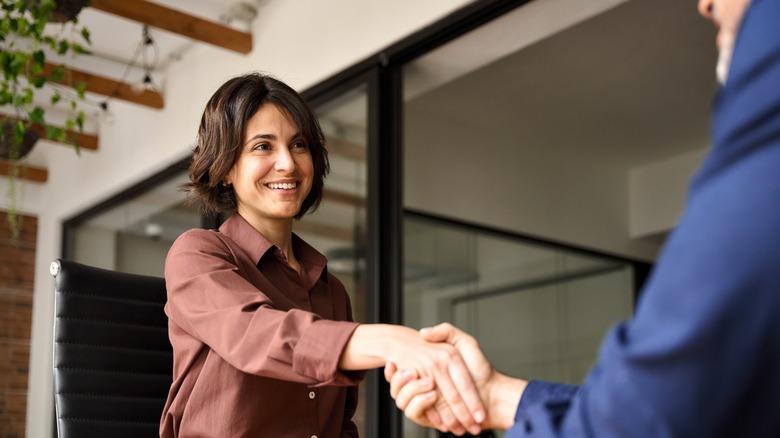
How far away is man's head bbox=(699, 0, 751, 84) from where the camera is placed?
69 cm

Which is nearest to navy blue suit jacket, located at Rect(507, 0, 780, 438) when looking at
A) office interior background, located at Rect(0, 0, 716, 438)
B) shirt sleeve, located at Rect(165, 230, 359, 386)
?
shirt sleeve, located at Rect(165, 230, 359, 386)

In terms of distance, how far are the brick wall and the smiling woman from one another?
18.7ft

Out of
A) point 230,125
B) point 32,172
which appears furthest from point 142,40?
point 230,125

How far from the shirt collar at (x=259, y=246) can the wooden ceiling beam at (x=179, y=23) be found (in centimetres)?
291

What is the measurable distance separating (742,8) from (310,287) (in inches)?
47.4

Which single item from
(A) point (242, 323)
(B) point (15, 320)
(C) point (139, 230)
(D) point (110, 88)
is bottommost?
(A) point (242, 323)

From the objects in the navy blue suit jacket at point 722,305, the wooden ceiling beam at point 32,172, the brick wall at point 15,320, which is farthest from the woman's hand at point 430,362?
the brick wall at point 15,320

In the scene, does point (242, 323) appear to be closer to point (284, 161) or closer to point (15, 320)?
point (284, 161)

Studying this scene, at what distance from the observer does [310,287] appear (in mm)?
1793

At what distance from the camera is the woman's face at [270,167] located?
5.71ft

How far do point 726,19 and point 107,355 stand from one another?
1.38 meters

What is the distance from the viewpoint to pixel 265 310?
1.29 metres

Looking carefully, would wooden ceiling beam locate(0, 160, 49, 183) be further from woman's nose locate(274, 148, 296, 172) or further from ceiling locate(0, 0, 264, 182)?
woman's nose locate(274, 148, 296, 172)

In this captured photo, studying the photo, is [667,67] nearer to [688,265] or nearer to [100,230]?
[100,230]
